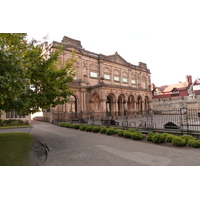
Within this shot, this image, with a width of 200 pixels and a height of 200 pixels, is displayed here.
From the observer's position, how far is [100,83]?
27.4 m

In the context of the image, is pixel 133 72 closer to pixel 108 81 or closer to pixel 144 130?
pixel 108 81

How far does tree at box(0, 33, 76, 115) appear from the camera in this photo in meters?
4.44

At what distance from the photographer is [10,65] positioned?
14.4 feet

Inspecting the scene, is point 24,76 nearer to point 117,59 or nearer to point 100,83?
point 100,83

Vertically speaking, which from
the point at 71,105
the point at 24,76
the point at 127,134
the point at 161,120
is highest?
the point at 24,76

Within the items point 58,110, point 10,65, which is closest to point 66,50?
point 58,110

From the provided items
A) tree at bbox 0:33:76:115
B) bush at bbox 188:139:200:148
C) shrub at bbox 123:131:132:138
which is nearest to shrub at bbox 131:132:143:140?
shrub at bbox 123:131:132:138

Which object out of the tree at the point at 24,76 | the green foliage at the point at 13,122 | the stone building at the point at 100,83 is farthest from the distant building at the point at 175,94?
the tree at the point at 24,76

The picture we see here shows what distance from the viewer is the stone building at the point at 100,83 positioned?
2720cm

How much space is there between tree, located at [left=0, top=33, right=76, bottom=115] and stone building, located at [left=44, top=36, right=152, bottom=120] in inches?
597

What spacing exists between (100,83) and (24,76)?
22228mm

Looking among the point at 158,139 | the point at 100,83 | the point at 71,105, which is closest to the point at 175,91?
the point at 100,83

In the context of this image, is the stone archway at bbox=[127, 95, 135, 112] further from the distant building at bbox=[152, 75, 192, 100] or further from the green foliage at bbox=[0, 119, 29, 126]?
the green foliage at bbox=[0, 119, 29, 126]

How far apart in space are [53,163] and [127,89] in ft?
95.1
